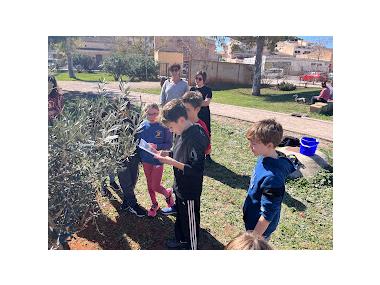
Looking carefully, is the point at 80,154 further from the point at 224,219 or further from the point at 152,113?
the point at 224,219

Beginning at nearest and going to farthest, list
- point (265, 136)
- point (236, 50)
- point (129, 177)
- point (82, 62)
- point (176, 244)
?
1. point (265, 136)
2. point (176, 244)
3. point (129, 177)
4. point (82, 62)
5. point (236, 50)

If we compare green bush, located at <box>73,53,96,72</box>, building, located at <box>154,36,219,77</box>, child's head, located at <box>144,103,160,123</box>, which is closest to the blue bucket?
building, located at <box>154,36,219,77</box>

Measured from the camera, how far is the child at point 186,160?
3156 mm

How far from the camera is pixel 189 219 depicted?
3.42 metres

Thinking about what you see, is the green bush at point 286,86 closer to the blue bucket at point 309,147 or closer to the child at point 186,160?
the blue bucket at point 309,147

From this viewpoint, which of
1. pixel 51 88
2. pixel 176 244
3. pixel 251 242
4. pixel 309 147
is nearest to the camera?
pixel 251 242

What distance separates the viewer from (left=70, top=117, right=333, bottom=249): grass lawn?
3.92 meters

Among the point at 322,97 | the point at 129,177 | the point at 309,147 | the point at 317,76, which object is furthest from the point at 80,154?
the point at 322,97

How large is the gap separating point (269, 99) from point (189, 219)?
26.1 feet

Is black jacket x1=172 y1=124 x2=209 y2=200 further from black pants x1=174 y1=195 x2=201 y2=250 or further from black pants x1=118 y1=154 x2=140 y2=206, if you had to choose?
black pants x1=118 y1=154 x2=140 y2=206

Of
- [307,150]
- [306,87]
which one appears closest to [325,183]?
[307,150]

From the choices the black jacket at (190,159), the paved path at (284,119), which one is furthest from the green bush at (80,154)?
the paved path at (284,119)

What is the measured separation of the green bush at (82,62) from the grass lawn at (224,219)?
2.05 meters
